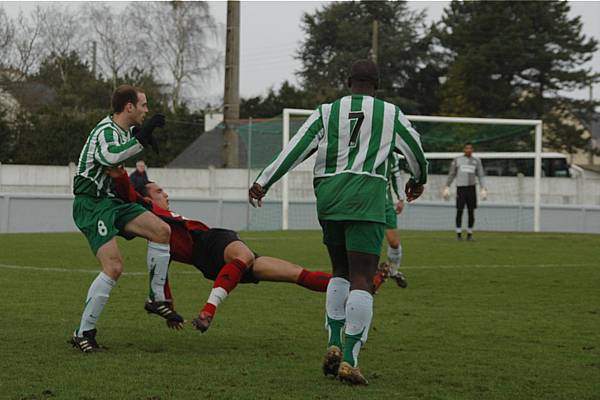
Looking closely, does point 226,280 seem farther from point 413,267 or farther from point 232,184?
point 232,184

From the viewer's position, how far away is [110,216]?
7449 millimetres

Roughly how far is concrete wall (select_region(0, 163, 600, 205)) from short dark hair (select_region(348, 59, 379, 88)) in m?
25.6

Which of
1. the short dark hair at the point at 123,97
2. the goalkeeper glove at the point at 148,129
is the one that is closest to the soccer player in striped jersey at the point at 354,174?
the goalkeeper glove at the point at 148,129

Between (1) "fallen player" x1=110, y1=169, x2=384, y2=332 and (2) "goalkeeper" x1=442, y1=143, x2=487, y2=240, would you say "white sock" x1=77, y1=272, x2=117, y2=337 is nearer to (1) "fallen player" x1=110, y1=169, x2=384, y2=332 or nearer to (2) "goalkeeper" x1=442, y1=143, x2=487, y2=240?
(1) "fallen player" x1=110, y1=169, x2=384, y2=332

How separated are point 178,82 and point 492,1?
19287 mm

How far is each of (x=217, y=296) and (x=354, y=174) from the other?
1482 millimetres

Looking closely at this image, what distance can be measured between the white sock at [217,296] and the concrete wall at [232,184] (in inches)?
982

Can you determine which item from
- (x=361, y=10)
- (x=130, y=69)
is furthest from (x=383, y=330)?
(x=361, y=10)

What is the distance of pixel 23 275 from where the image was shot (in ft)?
44.2

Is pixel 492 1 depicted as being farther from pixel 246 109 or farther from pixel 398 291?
pixel 398 291

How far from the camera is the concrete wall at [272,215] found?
2798 cm

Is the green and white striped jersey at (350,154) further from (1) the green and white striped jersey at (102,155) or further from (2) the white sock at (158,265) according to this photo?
(2) the white sock at (158,265)

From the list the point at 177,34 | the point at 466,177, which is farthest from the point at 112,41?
the point at 466,177

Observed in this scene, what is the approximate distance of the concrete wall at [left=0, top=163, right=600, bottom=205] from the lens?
108ft
